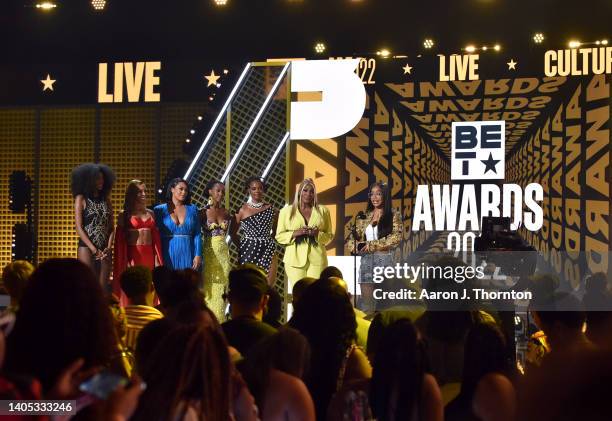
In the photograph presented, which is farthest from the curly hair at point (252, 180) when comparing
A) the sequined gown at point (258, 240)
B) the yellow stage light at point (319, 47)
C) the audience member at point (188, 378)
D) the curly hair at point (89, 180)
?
the audience member at point (188, 378)

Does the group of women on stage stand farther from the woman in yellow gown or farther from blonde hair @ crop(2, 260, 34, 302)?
blonde hair @ crop(2, 260, 34, 302)

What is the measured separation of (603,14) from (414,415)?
21.9 feet

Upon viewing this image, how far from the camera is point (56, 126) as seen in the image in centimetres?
924

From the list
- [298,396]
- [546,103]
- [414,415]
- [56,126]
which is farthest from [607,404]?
[56,126]

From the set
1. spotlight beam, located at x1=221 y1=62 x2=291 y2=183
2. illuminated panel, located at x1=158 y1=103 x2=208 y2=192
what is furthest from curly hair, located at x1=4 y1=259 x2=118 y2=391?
illuminated panel, located at x1=158 y1=103 x2=208 y2=192

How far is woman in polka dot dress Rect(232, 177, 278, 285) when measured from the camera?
26.3 ft

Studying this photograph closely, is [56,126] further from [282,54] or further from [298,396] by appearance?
[298,396]

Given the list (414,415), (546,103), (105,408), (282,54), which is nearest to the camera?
(105,408)

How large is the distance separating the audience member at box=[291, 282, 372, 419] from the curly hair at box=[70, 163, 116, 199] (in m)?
5.34

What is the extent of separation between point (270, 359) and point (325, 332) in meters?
0.45

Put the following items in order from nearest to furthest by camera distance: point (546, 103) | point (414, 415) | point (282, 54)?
point (414, 415)
point (546, 103)
point (282, 54)

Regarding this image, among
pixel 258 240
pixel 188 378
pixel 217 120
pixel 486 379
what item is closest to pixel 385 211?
pixel 258 240

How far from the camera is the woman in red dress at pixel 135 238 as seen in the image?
7.87 m

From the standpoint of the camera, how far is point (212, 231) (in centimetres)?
808
